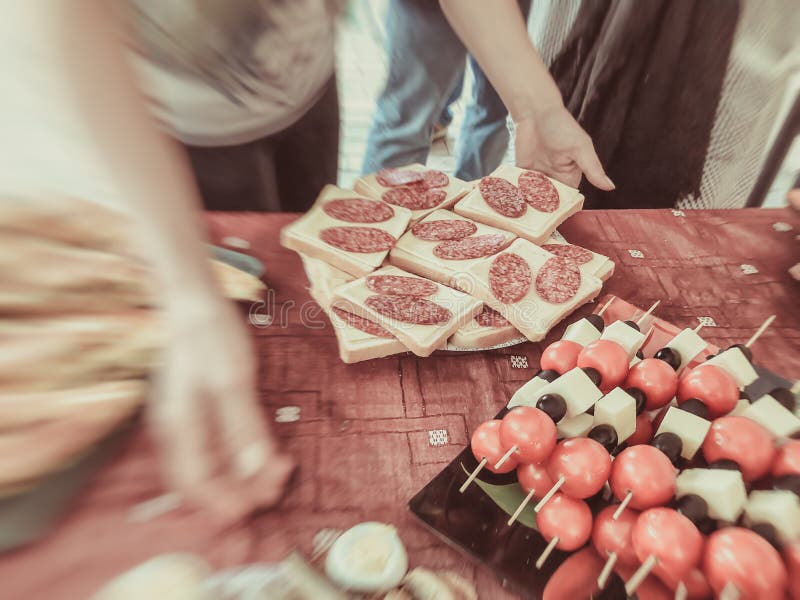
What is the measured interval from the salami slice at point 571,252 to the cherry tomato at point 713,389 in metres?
0.55

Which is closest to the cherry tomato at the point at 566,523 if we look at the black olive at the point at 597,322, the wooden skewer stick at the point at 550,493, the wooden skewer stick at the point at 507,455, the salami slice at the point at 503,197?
the wooden skewer stick at the point at 550,493

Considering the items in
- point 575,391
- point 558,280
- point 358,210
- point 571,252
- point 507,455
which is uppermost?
point 358,210

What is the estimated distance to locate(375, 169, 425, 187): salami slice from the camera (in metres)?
1.98

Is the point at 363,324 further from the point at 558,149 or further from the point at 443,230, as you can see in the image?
the point at 558,149

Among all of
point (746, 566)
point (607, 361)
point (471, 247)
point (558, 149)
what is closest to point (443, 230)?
point (471, 247)

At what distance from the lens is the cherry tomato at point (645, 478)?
105cm

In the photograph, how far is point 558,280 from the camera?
1.63m

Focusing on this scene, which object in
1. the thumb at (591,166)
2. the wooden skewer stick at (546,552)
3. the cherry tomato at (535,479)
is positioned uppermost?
the thumb at (591,166)

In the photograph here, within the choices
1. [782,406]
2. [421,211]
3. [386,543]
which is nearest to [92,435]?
[386,543]

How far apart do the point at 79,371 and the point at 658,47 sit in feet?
9.18

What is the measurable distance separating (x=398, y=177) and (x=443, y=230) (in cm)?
33

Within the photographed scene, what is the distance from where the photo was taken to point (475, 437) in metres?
1.18

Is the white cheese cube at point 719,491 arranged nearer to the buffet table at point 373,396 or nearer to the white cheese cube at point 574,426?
the white cheese cube at point 574,426

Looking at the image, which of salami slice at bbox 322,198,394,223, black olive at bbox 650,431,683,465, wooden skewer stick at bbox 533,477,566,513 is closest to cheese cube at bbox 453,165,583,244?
salami slice at bbox 322,198,394,223
